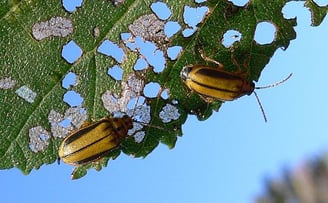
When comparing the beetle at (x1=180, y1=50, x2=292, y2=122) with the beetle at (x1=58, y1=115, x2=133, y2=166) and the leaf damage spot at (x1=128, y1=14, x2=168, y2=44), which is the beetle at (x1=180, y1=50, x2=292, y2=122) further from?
the beetle at (x1=58, y1=115, x2=133, y2=166)

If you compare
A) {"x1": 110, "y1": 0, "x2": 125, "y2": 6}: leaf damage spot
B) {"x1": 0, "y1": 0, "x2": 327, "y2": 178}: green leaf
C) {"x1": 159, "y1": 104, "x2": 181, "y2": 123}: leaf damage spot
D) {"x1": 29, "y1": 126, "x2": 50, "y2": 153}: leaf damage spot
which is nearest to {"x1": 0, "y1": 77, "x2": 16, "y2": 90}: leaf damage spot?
{"x1": 0, "y1": 0, "x2": 327, "y2": 178}: green leaf

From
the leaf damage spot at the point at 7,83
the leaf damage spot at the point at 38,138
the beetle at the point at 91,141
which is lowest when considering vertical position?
the beetle at the point at 91,141

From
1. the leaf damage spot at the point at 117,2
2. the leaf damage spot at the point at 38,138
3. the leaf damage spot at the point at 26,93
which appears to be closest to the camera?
the leaf damage spot at the point at 117,2

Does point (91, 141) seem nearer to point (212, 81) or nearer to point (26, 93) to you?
point (26, 93)

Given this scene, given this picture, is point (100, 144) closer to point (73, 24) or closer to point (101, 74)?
point (101, 74)

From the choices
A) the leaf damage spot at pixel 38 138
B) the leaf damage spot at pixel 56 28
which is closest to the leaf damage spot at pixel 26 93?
the leaf damage spot at pixel 38 138

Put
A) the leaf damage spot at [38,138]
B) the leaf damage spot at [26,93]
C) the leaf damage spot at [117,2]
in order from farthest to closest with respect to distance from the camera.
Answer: the leaf damage spot at [38,138], the leaf damage spot at [26,93], the leaf damage spot at [117,2]

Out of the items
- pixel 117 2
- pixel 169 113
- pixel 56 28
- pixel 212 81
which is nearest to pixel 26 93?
pixel 56 28

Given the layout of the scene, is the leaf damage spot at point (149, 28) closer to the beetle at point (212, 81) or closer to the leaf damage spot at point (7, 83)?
the beetle at point (212, 81)
